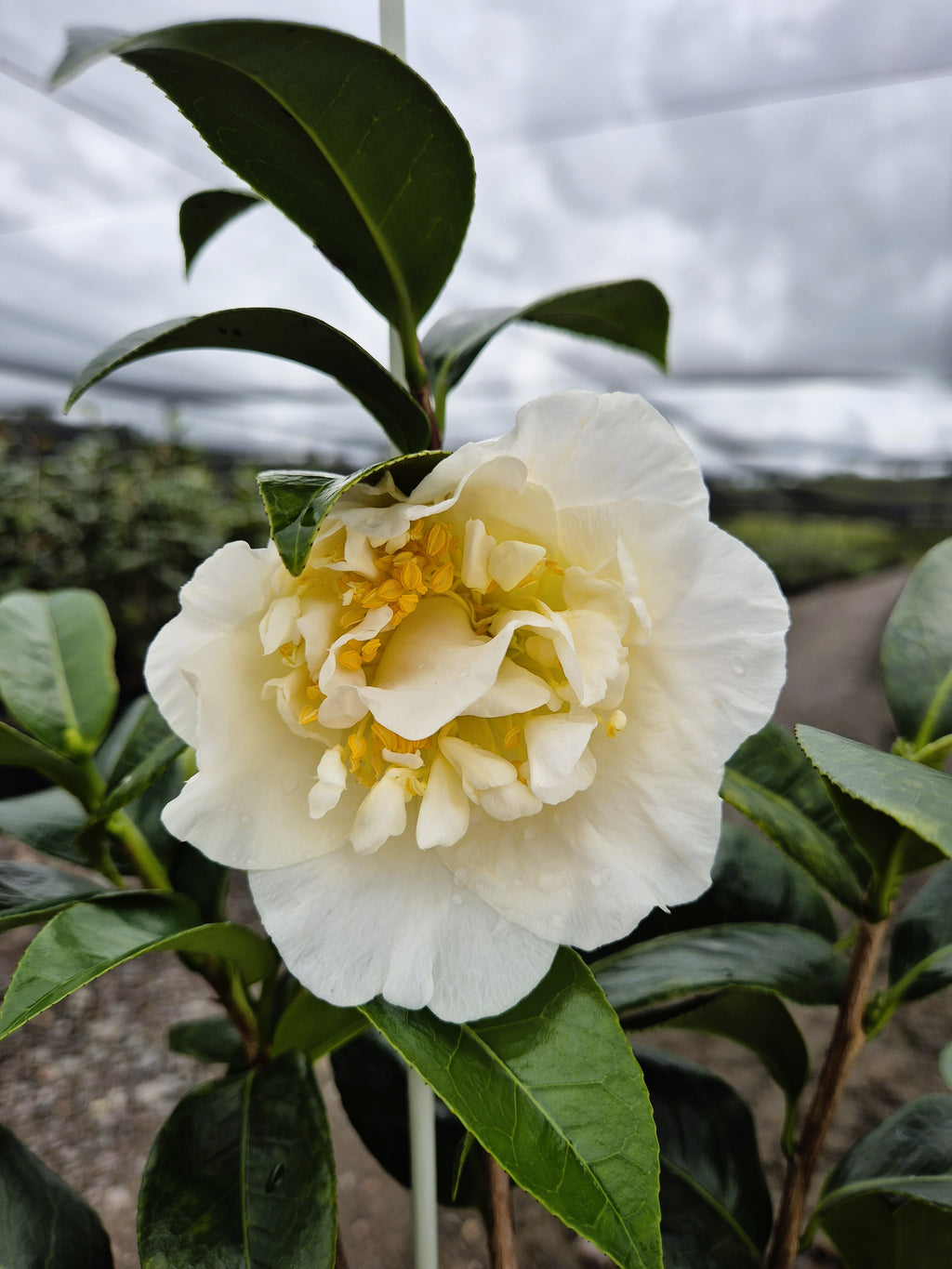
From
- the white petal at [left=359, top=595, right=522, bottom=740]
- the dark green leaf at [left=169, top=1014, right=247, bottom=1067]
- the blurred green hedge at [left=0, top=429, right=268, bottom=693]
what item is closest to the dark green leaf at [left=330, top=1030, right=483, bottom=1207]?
the dark green leaf at [left=169, top=1014, right=247, bottom=1067]

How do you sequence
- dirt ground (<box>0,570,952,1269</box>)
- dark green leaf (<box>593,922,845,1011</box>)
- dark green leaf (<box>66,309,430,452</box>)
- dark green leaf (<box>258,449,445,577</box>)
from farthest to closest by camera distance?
dirt ground (<box>0,570,952,1269</box>) < dark green leaf (<box>593,922,845,1011</box>) < dark green leaf (<box>66,309,430,452</box>) < dark green leaf (<box>258,449,445,577</box>)

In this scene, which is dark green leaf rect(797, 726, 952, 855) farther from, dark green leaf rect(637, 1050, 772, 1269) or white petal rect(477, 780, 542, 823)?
dark green leaf rect(637, 1050, 772, 1269)

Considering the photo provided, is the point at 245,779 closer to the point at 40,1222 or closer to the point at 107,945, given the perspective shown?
the point at 107,945

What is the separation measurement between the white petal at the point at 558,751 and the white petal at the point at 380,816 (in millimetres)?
54

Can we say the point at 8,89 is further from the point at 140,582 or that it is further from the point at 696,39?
the point at 696,39

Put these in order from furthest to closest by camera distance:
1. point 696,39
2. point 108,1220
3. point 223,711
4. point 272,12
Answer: point 696,39
point 272,12
point 108,1220
point 223,711

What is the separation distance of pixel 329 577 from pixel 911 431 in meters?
6.78

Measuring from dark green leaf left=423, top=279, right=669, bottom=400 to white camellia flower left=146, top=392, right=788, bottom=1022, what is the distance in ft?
0.66

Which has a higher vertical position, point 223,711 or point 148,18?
point 148,18

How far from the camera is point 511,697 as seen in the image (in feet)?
1.05

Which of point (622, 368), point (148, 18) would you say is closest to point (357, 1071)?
point (148, 18)

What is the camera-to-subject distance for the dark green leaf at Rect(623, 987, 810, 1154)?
0.57 meters

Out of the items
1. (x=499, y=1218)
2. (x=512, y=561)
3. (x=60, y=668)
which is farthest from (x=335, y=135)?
(x=499, y=1218)

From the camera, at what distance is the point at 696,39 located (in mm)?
3383
